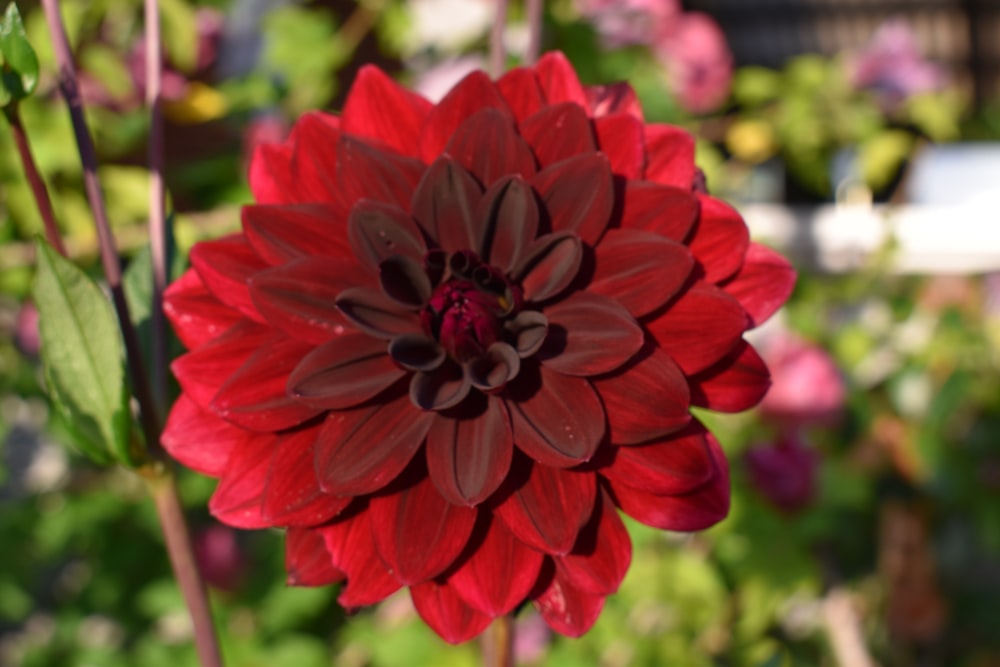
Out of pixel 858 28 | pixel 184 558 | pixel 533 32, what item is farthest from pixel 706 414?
pixel 858 28

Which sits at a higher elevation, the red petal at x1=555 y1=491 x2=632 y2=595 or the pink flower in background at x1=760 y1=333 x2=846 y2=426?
the red petal at x1=555 y1=491 x2=632 y2=595

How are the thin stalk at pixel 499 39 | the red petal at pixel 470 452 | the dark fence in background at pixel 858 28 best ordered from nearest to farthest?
the red petal at pixel 470 452 < the thin stalk at pixel 499 39 < the dark fence in background at pixel 858 28

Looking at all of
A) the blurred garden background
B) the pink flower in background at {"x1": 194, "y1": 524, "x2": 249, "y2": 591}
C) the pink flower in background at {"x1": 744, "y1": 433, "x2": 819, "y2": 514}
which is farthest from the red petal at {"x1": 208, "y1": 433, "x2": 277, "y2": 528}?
the pink flower in background at {"x1": 194, "y1": 524, "x2": 249, "y2": 591}

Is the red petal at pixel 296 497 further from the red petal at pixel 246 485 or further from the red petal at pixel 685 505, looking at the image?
the red petal at pixel 685 505

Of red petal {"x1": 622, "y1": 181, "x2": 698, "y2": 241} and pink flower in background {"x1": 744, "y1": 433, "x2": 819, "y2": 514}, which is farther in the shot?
pink flower in background {"x1": 744, "y1": 433, "x2": 819, "y2": 514}

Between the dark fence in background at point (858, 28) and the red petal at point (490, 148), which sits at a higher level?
the red petal at point (490, 148)

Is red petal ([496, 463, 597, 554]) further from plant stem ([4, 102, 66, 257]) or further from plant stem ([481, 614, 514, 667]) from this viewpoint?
plant stem ([4, 102, 66, 257])

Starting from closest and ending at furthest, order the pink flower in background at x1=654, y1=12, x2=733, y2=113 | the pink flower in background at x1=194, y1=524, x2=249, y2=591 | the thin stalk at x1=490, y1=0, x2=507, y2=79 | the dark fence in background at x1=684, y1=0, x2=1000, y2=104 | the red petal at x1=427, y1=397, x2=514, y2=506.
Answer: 1. the red petal at x1=427, y1=397, x2=514, y2=506
2. the thin stalk at x1=490, y1=0, x2=507, y2=79
3. the pink flower in background at x1=194, y1=524, x2=249, y2=591
4. the pink flower in background at x1=654, y1=12, x2=733, y2=113
5. the dark fence in background at x1=684, y1=0, x2=1000, y2=104

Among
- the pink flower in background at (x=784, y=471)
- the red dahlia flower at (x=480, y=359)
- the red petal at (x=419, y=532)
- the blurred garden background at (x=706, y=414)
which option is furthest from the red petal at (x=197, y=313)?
the pink flower in background at (x=784, y=471)
